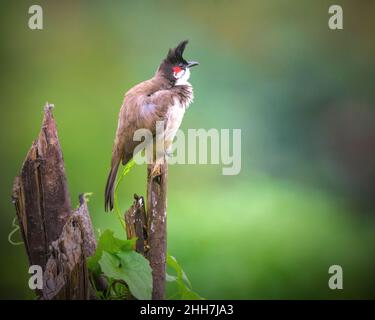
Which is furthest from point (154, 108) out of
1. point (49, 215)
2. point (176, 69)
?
point (49, 215)

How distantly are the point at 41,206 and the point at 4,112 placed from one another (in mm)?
1322

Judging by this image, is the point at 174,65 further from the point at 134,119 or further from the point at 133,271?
the point at 133,271

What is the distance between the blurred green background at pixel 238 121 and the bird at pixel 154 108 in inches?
31.8

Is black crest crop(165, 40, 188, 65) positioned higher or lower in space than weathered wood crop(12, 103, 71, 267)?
higher

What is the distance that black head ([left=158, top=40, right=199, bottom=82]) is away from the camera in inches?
129

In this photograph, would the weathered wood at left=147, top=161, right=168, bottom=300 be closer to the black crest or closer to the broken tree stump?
the broken tree stump

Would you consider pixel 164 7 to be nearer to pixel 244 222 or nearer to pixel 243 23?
pixel 243 23

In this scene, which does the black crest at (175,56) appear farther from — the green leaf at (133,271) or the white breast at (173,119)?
the green leaf at (133,271)

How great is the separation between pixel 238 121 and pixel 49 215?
6.55 feet

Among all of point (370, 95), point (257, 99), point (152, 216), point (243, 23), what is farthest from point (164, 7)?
point (152, 216)

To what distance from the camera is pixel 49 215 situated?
2.64m

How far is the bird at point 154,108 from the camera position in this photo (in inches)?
123

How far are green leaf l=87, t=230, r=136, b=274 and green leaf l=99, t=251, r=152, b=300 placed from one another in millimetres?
29

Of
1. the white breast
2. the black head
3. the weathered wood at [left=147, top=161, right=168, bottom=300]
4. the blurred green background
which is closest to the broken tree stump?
the weathered wood at [left=147, top=161, right=168, bottom=300]
